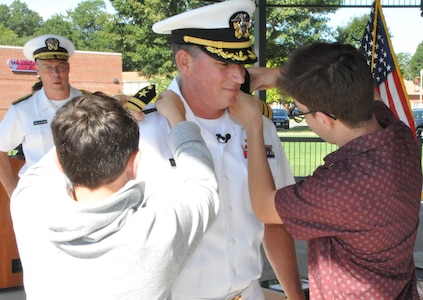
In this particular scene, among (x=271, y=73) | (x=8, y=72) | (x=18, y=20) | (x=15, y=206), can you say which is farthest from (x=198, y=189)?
(x=18, y=20)

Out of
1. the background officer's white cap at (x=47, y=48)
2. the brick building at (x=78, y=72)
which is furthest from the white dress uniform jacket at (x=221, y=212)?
the brick building at (x=78, y=72)

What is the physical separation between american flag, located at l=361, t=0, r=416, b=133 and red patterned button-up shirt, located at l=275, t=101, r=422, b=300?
129 inches

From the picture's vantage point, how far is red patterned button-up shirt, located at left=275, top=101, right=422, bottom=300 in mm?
1842

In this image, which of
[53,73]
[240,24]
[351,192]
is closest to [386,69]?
[53,73]

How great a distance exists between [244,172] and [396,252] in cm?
67

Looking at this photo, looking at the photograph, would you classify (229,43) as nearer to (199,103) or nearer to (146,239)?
(199,103)

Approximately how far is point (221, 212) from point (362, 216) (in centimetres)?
56

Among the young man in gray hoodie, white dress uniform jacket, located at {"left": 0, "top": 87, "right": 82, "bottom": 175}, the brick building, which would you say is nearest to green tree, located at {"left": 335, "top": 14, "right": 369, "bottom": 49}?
the brick building

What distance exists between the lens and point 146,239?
4.53ft

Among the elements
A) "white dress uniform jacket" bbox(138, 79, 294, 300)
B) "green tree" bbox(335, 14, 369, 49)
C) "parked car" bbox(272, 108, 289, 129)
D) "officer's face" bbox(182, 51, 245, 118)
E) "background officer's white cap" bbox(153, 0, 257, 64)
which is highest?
"green tree" bbox(335, 14, 369, 49)

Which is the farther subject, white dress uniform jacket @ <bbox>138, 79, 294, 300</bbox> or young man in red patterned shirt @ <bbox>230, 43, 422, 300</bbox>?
white dress uniform jacket @ <bbox>138, 79, 294, 300</bbox>

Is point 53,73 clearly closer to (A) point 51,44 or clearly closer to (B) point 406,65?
(A) point 51,44

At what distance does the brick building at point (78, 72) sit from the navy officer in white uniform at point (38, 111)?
126 feet

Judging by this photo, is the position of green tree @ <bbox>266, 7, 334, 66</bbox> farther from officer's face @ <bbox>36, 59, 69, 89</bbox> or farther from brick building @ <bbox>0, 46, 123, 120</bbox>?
officer's face @ <bbox>36, 59, 69, 89</bbox>
